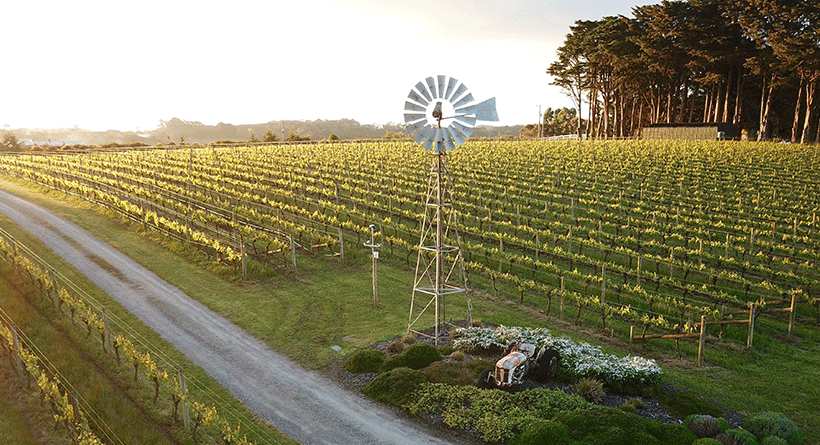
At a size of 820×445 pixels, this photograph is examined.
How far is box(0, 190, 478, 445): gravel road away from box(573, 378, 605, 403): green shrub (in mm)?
3407

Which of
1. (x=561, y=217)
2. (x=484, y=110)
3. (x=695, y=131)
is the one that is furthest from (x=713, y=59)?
(x=484, y=110)

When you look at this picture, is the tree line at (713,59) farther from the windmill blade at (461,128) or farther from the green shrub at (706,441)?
the green shrub at (706,441)

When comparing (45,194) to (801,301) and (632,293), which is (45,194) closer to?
(632,293)

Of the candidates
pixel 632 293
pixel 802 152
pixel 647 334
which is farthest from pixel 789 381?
pixel 802 152

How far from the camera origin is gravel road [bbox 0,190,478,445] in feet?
43.1

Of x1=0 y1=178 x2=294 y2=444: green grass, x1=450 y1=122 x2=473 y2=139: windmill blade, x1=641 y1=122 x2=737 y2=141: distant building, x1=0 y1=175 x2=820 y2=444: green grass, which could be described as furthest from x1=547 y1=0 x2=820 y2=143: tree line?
x1=0 y1=178 x2=294 y2=444: green grass

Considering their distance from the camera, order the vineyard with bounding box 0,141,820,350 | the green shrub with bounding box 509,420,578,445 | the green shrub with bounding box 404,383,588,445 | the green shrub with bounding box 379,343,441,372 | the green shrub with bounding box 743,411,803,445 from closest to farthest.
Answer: the green shrub with bounding box 509,420,578,445 < the green shrub with bounding box 743,411,803,445 < the green shrub with bounding box 404,383,588,445 < the green shrub with bounding box 379,343,441,372 < the vineyard with bounding box 0,141,820,350

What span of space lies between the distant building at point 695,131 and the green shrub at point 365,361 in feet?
187

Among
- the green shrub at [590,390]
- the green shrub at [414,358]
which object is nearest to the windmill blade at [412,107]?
the green shrub at [414,358]

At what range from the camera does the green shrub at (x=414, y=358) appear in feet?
52.3

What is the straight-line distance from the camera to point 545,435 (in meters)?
11.6

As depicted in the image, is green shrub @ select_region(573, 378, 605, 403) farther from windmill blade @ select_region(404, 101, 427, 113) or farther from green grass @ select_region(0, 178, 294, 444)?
windmill blade @ select_region(404, 101, 427, 113)

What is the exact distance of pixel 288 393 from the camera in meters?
15.0

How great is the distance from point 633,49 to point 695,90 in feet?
64.1
